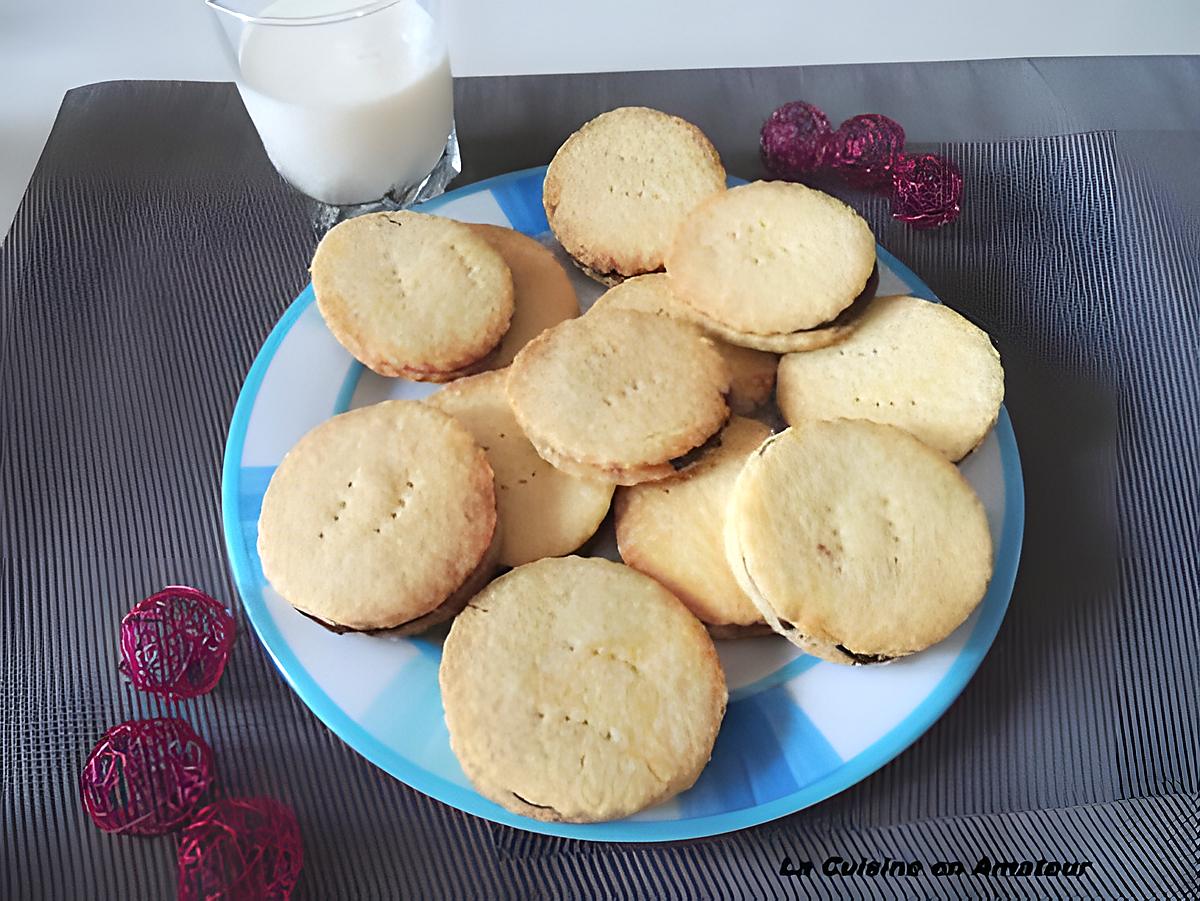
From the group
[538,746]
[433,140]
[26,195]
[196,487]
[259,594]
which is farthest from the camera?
[26,195]

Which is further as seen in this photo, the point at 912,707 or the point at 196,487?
the point at 196,487

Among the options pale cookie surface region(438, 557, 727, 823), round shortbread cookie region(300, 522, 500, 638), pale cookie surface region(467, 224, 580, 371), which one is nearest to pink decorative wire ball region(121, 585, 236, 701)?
round shortbread cookie region(300, 522, 500, 638)

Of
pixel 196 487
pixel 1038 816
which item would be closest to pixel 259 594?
pixel 196 487

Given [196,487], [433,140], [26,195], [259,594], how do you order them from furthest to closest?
[26,195] < [433,140] < [196,487] < [259,594]

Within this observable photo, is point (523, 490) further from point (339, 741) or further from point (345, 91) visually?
point (345, 91)

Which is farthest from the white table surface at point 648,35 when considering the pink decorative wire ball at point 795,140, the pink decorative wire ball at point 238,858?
the pink decorative wire ball at point 238,858

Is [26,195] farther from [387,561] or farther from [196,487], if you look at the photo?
[387,561]
